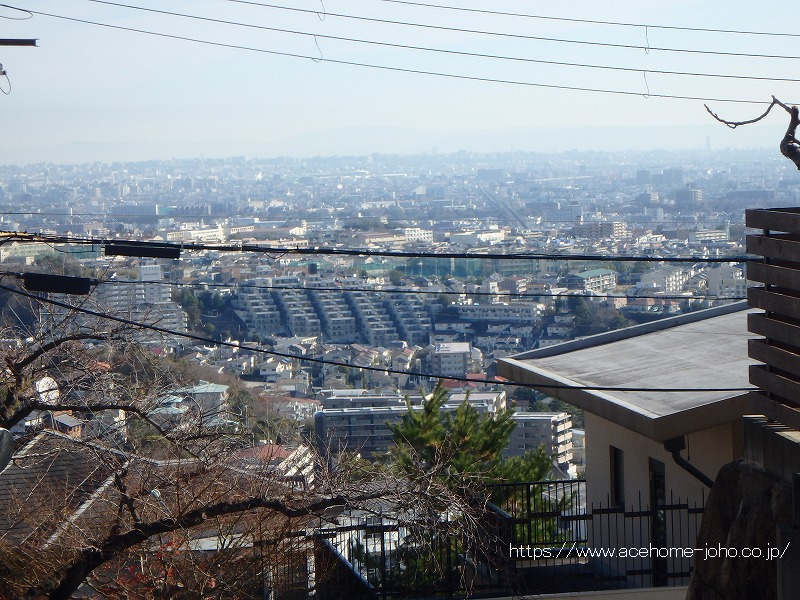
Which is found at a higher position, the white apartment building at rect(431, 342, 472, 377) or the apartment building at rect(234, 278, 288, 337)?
the apartment building at rect(234, 278, 288, 337)

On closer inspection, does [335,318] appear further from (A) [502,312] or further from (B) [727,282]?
(B) [727,282]

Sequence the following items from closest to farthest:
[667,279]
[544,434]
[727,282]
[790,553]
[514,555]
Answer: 1. [790,553]
2. [514,555]
3. [727,282]
4. [544,434]
5. [667,279]

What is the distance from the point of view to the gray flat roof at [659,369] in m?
9.67

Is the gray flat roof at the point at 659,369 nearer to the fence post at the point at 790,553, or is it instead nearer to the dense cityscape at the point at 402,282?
the dense cityscape at the point at 402,282

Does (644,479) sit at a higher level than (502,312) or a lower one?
higher

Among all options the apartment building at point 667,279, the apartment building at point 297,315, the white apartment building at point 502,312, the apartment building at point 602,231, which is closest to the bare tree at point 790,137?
the apartment building at point 667,279

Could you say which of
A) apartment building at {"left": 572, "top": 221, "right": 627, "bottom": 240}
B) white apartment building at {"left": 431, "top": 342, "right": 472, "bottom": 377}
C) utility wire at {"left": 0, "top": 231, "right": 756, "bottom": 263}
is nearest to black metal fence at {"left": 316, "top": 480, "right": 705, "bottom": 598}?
utility wire at {"left": 0, "top": 231, "right": 756, "bottom": 263}

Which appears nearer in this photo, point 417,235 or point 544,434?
point 544,434

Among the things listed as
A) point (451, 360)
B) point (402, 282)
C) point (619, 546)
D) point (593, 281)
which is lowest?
point (451, 360)

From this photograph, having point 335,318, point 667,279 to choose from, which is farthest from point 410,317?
point 667,279

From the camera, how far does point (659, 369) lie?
39.3ft

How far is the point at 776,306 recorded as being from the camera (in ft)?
20.7

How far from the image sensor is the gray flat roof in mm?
9672

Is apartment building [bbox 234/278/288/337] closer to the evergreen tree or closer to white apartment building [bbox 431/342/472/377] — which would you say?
white apartment building [bbox 431/342/472/377]
